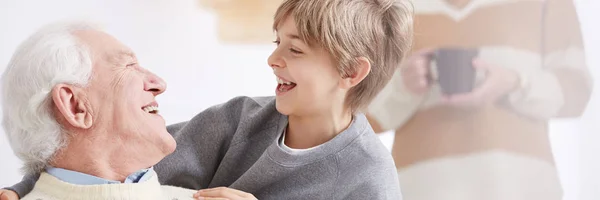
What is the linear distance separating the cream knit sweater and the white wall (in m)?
1.23

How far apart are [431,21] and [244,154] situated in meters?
0.91

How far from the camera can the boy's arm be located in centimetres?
182

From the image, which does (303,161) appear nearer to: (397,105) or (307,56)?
(307,56)

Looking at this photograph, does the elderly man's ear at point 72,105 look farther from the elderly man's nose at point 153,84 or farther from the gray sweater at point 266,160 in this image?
A: the gray sweater at point 266,160

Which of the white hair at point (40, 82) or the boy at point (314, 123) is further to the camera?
the boy at point (314, 123)

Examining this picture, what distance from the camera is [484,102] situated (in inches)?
106

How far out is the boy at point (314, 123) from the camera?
1945 mm

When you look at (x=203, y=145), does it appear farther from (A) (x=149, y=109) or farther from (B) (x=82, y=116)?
(B) (x=82, y=116)

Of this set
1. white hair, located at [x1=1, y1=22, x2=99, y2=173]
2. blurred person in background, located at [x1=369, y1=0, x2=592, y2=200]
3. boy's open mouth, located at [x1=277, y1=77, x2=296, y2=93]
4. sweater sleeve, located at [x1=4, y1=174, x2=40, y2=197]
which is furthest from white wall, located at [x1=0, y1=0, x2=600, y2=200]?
white hair, located at [x1=1, y1=22, x2=99, y2=173]

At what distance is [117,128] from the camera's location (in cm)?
169

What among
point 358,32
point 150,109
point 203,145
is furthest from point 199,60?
point 150,109

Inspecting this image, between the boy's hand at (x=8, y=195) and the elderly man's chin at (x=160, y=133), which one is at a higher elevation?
the elderly man's chin at (x=160, y=133)

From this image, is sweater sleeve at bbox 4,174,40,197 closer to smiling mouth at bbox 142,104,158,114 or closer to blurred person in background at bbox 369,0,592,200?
smiling mouth at bbox 142,104,158,114

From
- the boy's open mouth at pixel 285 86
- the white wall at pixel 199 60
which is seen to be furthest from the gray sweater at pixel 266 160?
the white wall at pixel 199 60
